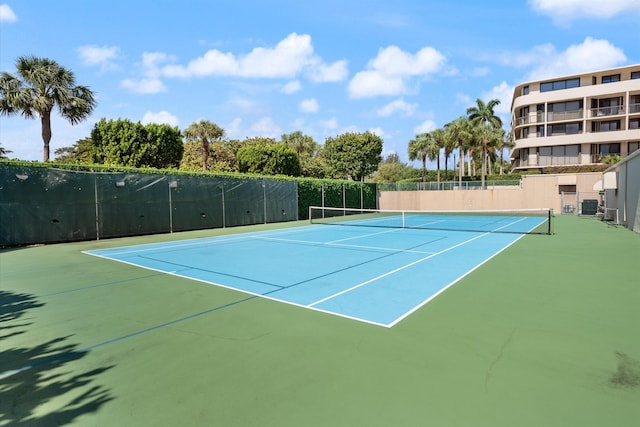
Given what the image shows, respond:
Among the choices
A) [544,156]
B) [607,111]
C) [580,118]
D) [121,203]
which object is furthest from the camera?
[544,156]

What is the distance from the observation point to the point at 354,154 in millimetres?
45750

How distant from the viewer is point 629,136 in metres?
40.6

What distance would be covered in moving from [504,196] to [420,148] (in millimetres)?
17466

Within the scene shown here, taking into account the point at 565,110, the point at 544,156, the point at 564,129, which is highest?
the point at 565,110

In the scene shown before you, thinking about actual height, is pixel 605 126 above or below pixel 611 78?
below

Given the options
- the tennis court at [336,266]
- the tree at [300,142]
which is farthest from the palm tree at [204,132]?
the tennis court at [336,266]

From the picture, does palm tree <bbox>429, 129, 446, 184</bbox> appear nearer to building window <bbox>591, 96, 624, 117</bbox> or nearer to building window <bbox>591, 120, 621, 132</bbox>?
building window <bbox>591, 96, 624, 117</bbox>

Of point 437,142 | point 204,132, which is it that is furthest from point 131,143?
point 437,142

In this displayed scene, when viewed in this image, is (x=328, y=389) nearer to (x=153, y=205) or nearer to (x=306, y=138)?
(x=153, y=205)

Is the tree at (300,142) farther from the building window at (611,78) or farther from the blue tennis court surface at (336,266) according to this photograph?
the blue tennis court surface at (336,266)

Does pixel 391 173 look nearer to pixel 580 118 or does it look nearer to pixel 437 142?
pixel 437 142

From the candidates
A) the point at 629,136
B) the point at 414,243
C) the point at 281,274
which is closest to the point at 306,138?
the point at 629,136

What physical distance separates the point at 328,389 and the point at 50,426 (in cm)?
202

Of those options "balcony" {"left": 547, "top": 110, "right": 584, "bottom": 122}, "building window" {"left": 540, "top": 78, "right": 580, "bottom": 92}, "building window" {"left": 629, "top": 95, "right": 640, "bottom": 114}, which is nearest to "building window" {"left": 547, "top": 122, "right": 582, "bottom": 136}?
"balcony" {"left": 547, "top": 110, "right": 584, "bottom": 122}
